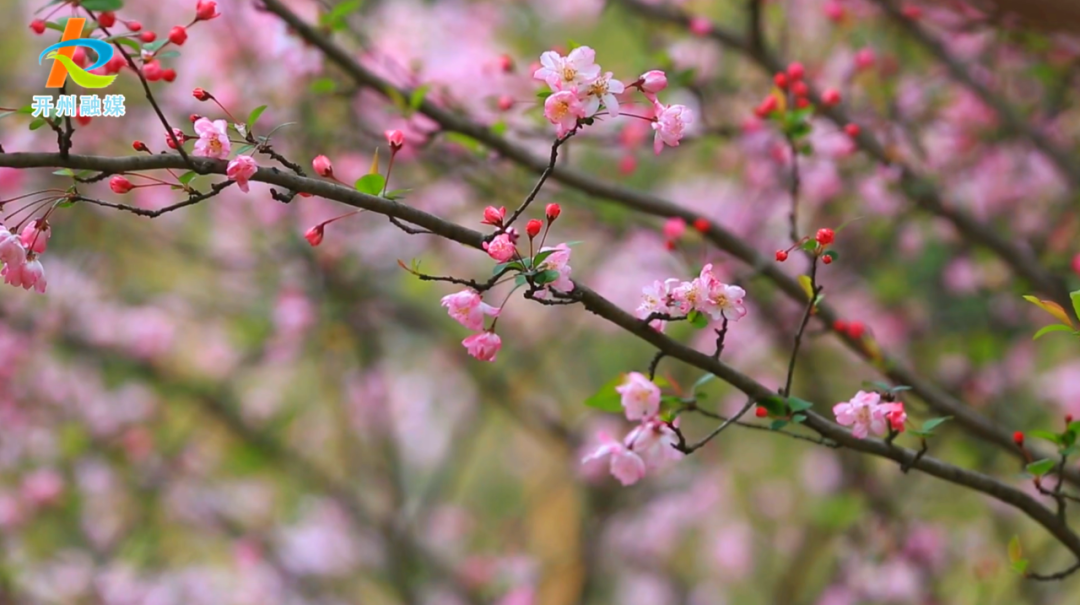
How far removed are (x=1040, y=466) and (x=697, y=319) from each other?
0.50 m

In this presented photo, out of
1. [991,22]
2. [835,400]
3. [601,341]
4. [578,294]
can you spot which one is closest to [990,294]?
[835,400]

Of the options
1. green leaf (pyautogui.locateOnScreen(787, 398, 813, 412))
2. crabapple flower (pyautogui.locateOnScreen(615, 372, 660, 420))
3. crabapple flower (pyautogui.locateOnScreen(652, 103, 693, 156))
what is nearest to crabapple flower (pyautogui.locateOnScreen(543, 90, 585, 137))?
Result: crabapple flower (pyautogui.locateOnScreen(652, 103, 693, 156))

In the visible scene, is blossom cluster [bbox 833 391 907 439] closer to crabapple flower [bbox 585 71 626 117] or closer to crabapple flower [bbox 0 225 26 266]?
crabapple flower [bbox 585 71 626 117]

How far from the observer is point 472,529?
5.10 meters

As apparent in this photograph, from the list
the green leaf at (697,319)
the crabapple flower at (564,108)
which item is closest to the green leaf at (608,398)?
the green leaf at (697,319)

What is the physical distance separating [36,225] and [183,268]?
179 inches

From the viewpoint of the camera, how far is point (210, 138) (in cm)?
A: 106

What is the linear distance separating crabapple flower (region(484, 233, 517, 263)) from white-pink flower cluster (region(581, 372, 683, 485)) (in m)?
0.23

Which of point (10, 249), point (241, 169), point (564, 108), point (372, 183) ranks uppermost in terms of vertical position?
point (564, 108)

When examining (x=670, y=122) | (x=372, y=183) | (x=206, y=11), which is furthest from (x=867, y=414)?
(x=206, y=11)

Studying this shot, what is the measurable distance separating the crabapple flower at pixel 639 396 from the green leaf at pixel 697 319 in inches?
3.6

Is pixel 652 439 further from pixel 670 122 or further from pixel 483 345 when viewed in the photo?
pixel 670 122

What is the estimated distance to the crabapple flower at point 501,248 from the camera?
1043 mm

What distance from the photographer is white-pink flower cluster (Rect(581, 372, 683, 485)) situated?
1159 mm
